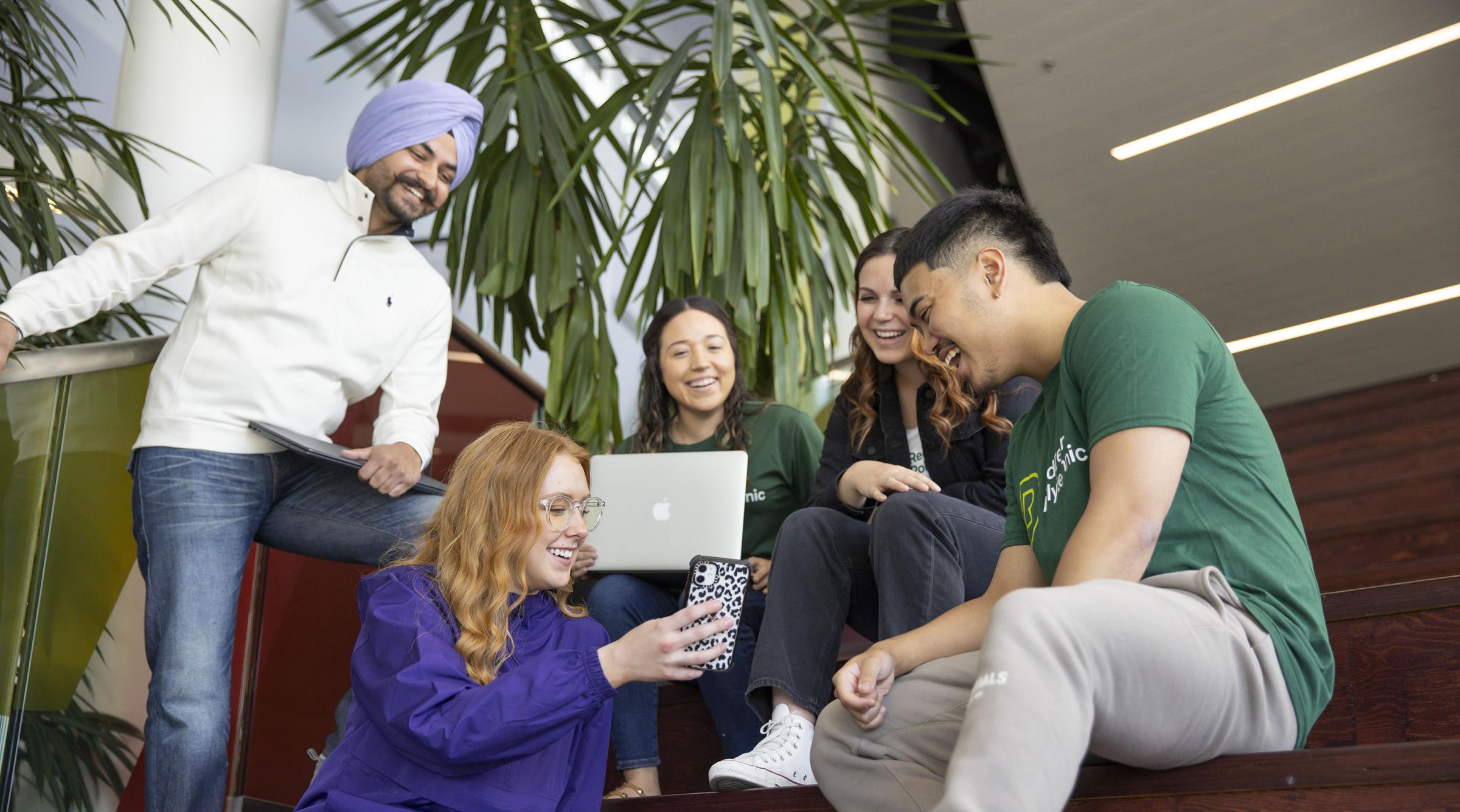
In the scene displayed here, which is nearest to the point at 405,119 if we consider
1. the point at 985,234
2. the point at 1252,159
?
the point at 985,234

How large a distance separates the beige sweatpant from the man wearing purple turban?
1092 mm

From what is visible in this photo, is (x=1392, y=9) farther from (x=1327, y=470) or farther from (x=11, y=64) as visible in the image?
(x=11, y=64)

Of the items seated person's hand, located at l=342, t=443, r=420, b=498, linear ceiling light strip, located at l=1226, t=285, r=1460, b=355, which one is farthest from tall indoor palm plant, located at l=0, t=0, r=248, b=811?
linear ceiling light strip, located at l=1226, t=285, r=1460, b=355

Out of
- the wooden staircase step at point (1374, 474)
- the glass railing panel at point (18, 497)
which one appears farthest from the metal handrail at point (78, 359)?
the wooden staircase step at point (1374, 474)

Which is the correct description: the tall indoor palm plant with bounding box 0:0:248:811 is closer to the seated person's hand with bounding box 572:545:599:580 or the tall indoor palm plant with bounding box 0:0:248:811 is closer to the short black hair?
the seated person's hand with bounding box 572:545:599:580

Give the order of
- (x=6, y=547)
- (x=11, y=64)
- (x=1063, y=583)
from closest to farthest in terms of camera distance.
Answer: (x=1063, y=583), (x=6, y=547), (x=11, y=64)

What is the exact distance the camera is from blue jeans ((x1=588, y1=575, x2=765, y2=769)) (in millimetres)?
1979

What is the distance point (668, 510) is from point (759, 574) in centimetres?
23

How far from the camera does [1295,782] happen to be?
106 centimetres

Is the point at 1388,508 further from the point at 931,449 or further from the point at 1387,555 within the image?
the point at 931,449

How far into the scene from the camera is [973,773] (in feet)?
2.90

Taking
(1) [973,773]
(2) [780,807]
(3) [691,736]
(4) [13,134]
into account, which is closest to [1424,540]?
(3) [691,736]

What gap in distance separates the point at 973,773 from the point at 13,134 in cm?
213

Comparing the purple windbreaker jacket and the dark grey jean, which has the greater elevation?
the dark grey jean
